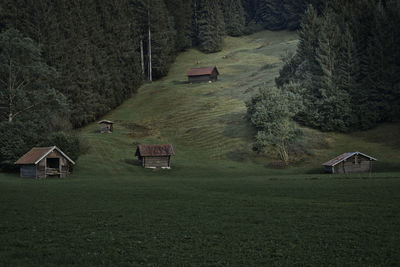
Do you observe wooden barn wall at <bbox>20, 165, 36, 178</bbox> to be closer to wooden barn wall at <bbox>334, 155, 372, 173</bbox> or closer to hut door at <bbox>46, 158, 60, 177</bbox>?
hut door at <bbox>46, 158, 60, 177</bbox>

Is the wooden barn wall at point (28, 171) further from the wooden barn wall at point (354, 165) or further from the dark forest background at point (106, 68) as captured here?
the wooden barn wall at point (354, 165)

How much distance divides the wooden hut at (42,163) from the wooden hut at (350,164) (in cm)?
3564

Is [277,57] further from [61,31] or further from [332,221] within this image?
[332,221]

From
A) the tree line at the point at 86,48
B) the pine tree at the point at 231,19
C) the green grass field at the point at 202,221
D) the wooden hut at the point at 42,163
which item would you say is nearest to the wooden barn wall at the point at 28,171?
the wooden hut at the point at 42,163

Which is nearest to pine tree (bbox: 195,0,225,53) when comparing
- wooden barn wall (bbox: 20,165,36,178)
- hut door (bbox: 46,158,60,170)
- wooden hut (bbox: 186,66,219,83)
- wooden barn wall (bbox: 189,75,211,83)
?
wooden hut (bbox: 186,66,219,83)

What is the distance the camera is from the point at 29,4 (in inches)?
3664

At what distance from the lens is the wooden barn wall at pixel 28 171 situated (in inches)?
2411

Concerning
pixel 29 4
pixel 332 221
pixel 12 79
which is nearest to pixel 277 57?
pixel 29 4

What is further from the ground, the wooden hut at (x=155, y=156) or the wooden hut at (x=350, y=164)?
the wooden hut at (x=155, y=156)

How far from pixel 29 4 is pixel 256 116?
5100cm

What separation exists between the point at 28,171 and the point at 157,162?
19.7m

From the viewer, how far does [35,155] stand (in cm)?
6172

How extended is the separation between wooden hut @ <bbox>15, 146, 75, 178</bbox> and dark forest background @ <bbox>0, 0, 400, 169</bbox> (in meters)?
4.37

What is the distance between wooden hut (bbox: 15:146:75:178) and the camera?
200 feet
